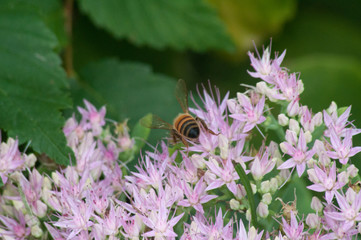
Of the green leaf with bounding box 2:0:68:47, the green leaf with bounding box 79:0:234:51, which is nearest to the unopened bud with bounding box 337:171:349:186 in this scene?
the green leaf with bounding box 79:0:234:51

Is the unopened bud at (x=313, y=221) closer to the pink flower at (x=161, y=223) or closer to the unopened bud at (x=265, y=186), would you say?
the unopened bud at (x=265, y=186)

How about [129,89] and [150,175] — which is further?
[129,89]

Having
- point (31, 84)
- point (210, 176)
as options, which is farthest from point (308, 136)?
point (31, 84)

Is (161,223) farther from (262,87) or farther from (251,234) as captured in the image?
(262,87)

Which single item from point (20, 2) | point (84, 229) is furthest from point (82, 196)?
point (20, 2)

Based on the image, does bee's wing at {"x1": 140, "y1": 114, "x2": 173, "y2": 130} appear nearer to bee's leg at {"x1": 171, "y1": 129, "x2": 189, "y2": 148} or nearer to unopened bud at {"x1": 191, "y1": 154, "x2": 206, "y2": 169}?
bee's leg at {"x1": 171, "y1": 129, "x2": 189, "y2": 148}
